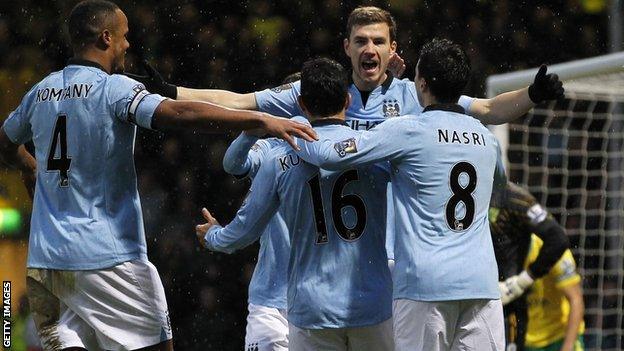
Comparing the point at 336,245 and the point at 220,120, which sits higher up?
the point at 220,120

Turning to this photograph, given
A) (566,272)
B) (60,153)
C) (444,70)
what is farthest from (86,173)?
(566,272)

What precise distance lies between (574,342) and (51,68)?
4.81 metres

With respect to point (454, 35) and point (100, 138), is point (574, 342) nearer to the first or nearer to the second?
point (100, 138)

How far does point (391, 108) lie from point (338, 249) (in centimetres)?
97

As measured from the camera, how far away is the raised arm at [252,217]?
17.4ft

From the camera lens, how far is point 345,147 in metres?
4.99

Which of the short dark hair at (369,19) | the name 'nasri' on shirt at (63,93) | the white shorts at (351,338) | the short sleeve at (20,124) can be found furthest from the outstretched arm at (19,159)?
the short dark hair at (369,19)

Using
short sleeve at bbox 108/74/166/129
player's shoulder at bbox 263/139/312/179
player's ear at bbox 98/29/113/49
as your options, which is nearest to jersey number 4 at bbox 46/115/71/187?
short sleeve at bbox 108/74/166/129

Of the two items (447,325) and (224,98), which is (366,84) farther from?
(447,325)

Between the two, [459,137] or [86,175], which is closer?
[459,137]

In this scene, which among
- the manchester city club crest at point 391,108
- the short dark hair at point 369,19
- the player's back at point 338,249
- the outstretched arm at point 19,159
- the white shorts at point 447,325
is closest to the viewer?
the white shorts at point 447,325

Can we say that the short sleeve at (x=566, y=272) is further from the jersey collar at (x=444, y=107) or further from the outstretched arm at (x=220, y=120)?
the outstretched arm at (x=220, y=120)

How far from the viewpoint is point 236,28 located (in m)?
11.1

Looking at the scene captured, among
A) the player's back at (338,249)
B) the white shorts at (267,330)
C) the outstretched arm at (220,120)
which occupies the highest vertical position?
the outstretched arm at (220,120)
